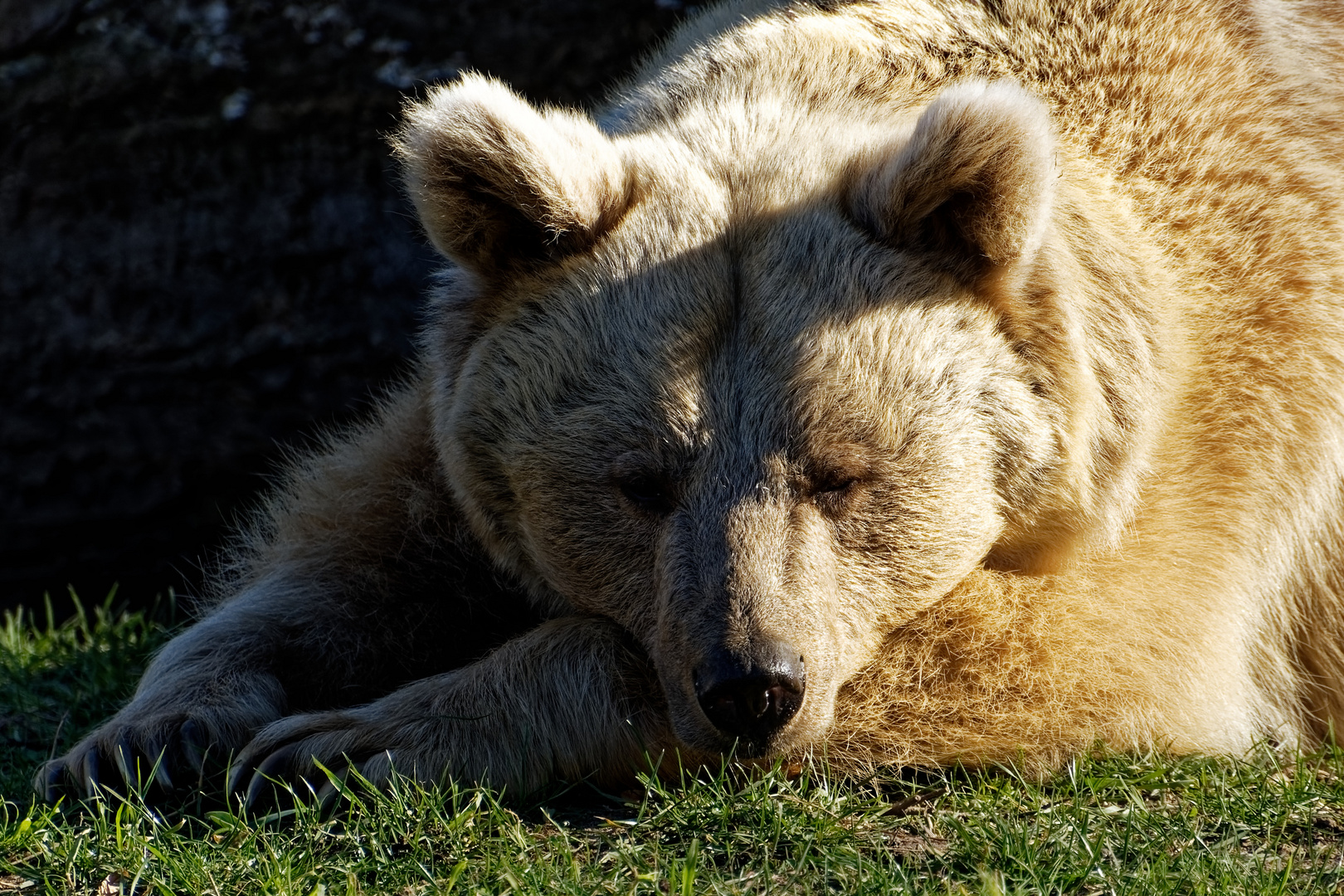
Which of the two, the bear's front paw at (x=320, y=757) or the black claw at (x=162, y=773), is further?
the black claw at (x=162, y=773)

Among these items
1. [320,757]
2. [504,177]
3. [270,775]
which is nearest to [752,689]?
[320,757]

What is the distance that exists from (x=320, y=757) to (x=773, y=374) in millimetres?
1527

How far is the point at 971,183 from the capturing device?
3.45 m

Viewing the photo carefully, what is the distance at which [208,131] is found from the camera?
19.4 feet

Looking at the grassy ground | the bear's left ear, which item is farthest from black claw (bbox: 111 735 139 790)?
the bear's left ear

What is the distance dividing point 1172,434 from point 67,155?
4.59 meters

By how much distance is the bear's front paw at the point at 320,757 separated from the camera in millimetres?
3496

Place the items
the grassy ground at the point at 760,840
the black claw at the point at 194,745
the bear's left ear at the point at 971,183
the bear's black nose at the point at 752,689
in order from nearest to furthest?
the grassy ground at the point at 760,840
the bear's black nose at the point at 752,689
the bear's left ear at the point at 971,183
the black claw at the point at 194,745

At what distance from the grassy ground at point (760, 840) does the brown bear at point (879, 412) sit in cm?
14

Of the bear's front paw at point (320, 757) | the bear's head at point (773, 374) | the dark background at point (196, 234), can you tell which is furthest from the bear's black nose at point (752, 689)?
the dark background at point (196, 234)

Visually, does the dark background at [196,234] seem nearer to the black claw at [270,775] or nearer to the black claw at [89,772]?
the black claw at [89,772]

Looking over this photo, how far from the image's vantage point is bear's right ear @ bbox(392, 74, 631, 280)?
3.53 meters

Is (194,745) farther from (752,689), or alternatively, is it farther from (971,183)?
(971,183)

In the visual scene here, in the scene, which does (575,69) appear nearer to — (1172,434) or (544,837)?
(1172,434)
